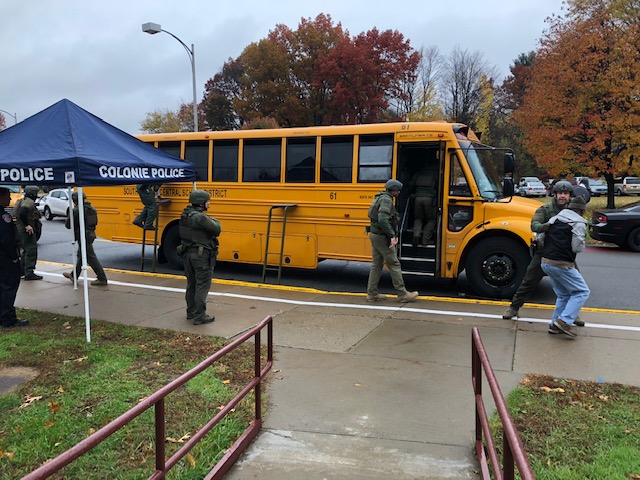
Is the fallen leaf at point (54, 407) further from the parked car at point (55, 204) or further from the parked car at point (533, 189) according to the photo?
the parked car at point (533, 189)

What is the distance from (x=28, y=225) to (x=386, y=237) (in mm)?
6564

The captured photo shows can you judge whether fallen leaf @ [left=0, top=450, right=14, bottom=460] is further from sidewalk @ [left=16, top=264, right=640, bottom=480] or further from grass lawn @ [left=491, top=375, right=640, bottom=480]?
grass lawn @ [left=491, top=375, right=640, bottom=480]

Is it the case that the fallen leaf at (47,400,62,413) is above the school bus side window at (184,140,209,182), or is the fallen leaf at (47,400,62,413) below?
below

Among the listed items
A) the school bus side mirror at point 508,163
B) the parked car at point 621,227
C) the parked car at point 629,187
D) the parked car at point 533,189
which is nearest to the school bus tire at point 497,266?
the school bus side mirror at point 508,163

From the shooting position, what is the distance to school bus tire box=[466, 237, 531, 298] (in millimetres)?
7668

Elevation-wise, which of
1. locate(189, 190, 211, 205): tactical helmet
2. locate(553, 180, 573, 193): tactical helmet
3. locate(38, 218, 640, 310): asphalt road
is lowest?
locate(38, 218, 640, 310): asphalt road

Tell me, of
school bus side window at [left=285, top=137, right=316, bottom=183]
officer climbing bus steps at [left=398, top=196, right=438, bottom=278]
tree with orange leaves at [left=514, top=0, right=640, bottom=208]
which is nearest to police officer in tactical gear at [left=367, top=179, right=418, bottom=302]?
officer climbing bus steps at [left=398, top=196, right=438, bottom=278]

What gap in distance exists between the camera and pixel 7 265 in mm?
6297

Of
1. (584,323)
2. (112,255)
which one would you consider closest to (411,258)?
(584,323)

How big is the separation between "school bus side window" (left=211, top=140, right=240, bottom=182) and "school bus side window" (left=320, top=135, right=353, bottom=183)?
6.14ft

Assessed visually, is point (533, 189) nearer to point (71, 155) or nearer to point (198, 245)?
point (198, 245)

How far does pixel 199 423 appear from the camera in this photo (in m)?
3.81

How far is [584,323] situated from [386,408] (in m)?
3.57

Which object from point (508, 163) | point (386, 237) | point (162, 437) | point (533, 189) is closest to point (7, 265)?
point (162, 437)
